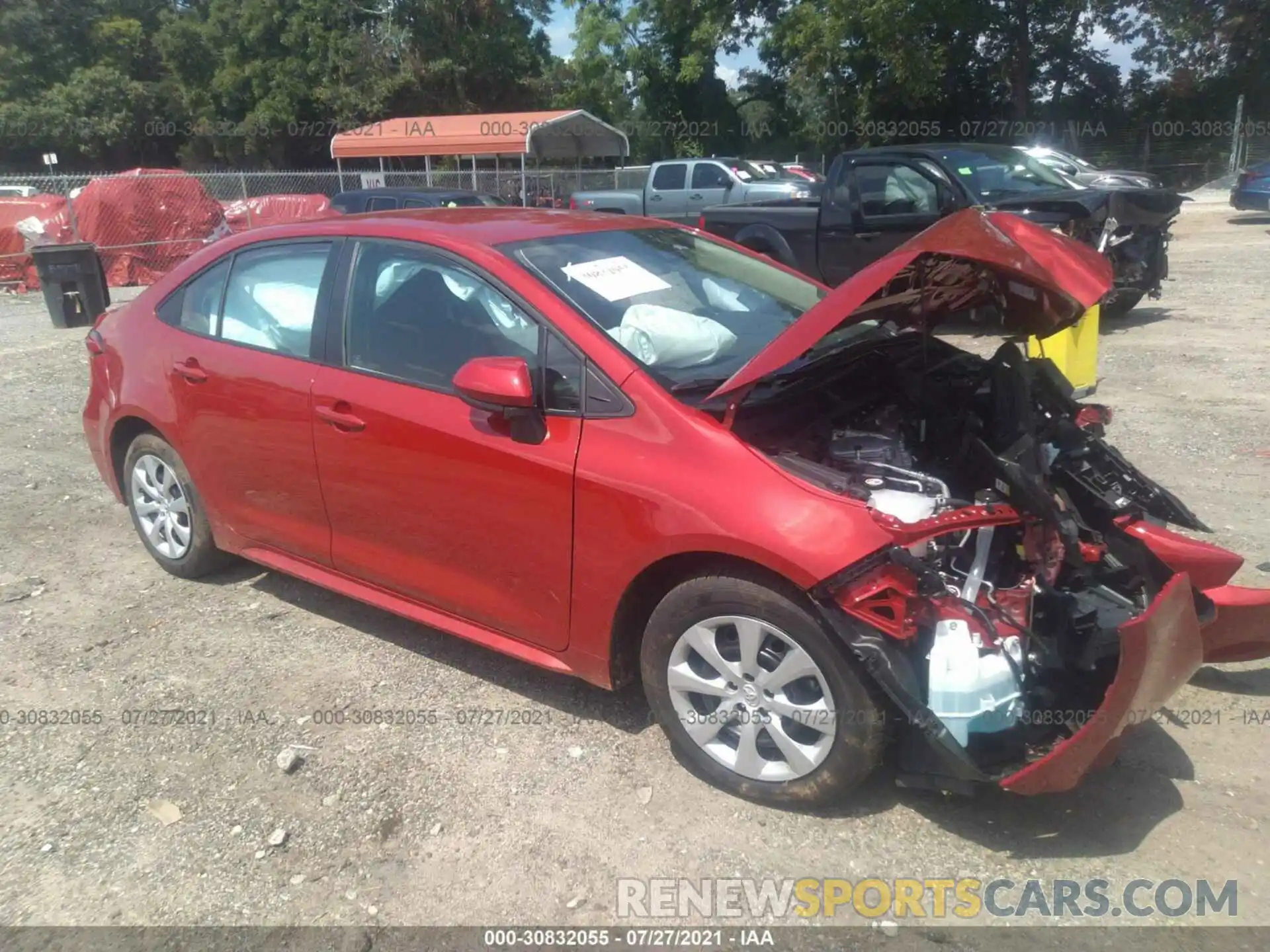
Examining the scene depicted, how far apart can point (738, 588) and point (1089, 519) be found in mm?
1247

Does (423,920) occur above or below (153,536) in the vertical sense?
below

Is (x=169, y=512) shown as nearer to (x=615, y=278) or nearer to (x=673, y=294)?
(x=615, y=278)

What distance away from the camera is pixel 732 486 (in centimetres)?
297

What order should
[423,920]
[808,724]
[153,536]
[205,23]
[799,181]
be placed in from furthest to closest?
[205,23] < [799,181] < [153,536] < [808,724] < [423,920]

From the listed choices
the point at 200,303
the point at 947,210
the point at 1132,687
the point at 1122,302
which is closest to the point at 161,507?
the point at 200,303

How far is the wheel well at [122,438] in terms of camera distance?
4.82m

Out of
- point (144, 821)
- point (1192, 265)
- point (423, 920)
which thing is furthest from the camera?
point (1192, 265)

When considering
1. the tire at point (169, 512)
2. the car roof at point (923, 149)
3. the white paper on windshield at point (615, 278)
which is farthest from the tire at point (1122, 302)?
the tire at point (169, 512)

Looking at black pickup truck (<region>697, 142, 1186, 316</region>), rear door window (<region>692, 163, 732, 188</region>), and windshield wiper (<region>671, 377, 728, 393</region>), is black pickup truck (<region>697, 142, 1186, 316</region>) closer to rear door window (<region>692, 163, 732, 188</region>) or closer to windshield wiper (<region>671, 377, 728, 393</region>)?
windshield wiper (<region>671, 377, 728, 393</region>)

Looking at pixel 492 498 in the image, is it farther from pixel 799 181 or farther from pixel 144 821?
pixel 799 181

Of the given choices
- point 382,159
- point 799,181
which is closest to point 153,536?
point 799,181

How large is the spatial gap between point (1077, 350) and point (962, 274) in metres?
3.62

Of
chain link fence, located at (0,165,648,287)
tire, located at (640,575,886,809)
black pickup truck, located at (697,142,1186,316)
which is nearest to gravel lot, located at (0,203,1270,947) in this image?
tire, located at (640,575,886,809)

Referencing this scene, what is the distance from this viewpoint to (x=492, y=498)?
11.3ft
